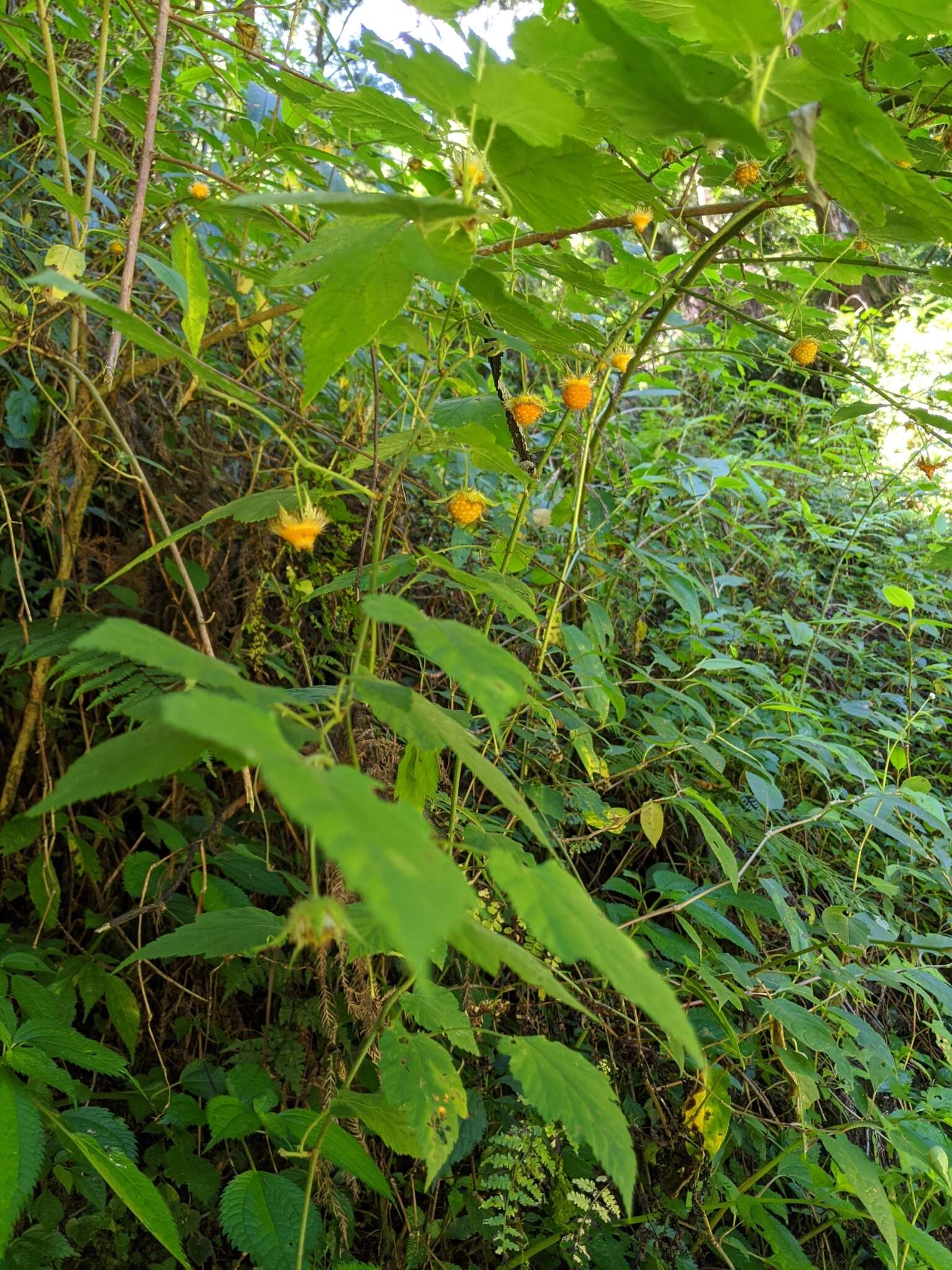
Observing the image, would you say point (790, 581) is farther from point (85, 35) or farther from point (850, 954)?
point (85, 35)

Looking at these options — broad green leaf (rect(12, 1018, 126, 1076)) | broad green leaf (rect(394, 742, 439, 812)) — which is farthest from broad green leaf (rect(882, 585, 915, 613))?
broad green leaf (rect(12, 1018, 126, 1076))

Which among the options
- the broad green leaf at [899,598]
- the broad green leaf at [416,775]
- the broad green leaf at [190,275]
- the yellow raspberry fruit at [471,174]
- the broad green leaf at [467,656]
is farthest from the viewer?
the broad green leaf at [899,598]

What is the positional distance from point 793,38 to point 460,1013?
83 centimetres

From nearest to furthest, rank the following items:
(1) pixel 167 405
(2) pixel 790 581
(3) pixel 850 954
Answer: (3) pixel 850 954
(1) pixel 167 405
(2) pixel 790 581

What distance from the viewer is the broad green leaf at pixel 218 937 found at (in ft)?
2.28

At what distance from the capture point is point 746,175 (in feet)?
3.11

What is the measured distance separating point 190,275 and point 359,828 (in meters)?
0.54

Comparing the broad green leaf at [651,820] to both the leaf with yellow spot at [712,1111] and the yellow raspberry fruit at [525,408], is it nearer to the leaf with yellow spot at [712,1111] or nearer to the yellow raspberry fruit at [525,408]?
the leaf with yellow spot at [712,1111]

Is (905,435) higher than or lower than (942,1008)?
higher

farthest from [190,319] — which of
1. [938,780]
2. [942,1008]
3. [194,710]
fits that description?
[938,780]

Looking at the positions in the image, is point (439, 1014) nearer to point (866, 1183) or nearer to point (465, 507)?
point (465, 507)

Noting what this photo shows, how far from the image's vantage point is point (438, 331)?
1147 millimetres

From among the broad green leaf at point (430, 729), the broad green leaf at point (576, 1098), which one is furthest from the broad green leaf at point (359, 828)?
the broad green leaf at point (576, 1098)

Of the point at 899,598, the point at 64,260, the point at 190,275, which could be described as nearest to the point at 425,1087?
the point at 190,275
